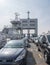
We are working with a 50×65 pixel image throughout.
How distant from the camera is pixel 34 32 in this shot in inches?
3620

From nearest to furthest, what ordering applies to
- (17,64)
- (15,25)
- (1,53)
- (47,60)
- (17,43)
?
(17,64)
(1,53)
(47,60)
(17,43)
(15,25)

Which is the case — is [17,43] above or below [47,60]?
above

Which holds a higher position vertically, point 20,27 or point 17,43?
point 20,27

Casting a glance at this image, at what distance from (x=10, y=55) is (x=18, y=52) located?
619 millimetres

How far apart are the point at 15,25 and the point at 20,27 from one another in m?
3.12

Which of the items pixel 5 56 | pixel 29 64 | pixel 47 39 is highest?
pixel 47 39

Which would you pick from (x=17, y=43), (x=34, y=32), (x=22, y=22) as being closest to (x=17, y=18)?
(x=22, y=22)

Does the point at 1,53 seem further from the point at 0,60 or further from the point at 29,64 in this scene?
the point at 29,64

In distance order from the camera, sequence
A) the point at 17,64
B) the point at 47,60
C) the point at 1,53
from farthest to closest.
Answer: the point at 47,60, the point at 1,53, the point at 17,64

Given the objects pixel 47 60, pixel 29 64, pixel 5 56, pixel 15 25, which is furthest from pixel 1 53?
pixel 15 25

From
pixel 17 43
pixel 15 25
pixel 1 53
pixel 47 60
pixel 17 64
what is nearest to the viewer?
pixel 17 64

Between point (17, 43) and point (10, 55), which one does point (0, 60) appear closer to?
point (10, 55)

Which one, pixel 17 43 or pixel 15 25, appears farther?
pixel 15 25

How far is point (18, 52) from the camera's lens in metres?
9.30
